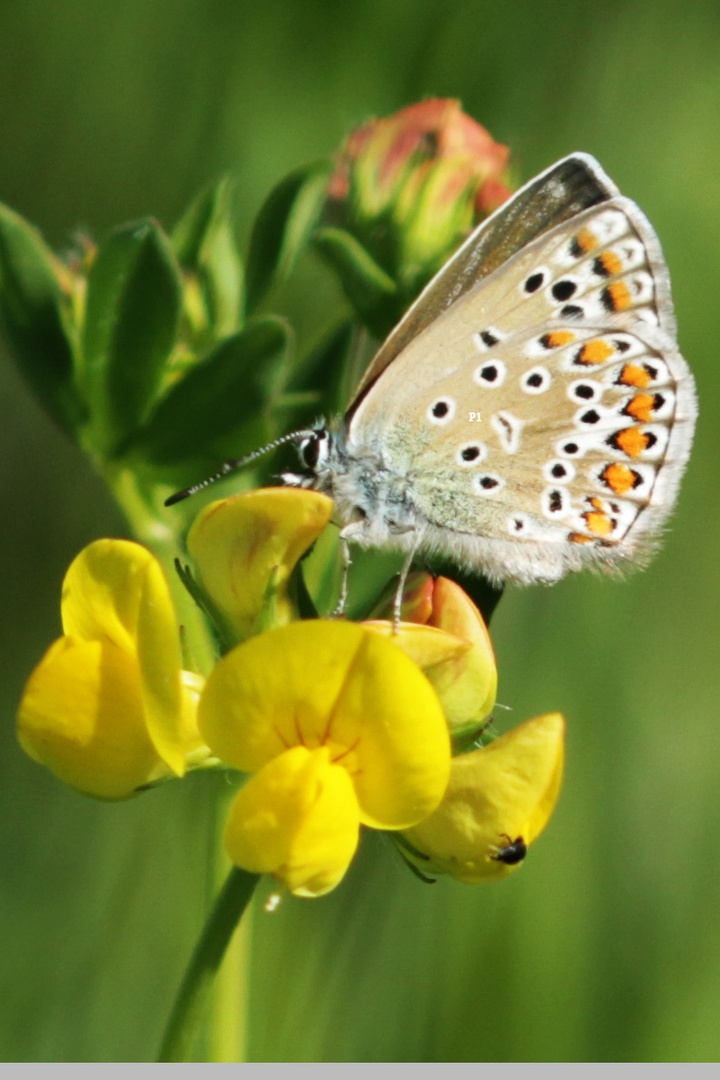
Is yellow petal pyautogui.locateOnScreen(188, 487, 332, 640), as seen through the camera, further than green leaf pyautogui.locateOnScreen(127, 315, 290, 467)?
No

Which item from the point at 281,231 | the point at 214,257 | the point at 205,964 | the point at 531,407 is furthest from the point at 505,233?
the point at 205,964

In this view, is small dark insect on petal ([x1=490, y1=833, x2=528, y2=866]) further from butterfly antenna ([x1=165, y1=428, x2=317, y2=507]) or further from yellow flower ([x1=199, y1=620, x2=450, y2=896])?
butterfly antenna ([x1=165, y1=428, x2=317, y2=507])

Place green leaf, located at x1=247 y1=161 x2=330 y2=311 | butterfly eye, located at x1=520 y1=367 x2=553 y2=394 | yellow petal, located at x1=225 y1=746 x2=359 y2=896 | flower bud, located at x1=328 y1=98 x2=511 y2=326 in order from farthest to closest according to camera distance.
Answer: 1. flower bud, located at x1=328 y1=98 x2=511 y2=326
2. green leaf, located at x1=247 y1=161 x2=330 y2=311
3. butterfly eye, located at x1=520 y1=367 x2=553 y2=394
4. yellow petal, located at x1=225 y1=746 x2=359 y2=896

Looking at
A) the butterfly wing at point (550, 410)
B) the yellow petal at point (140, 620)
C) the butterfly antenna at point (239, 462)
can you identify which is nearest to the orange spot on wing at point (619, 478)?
the butterfly wing at point (550, 410)

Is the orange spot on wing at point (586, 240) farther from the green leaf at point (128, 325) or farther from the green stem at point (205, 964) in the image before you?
the green stem at point (205, 964)

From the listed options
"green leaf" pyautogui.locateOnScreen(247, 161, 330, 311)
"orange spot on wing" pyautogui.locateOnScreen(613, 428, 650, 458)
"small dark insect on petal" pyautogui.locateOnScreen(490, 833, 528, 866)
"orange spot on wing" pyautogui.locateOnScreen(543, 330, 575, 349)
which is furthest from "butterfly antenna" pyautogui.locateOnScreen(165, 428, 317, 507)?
"small dark insect on petal" pyautogui.locateOnScreen(490, 833, 528, 866)

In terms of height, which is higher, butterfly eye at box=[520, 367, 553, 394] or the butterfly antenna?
butterfly eye at box=[520, 367, 553, 394]

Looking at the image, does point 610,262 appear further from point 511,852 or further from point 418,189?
point 511,852
